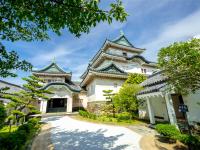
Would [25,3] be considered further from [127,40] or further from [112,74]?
[127,40]

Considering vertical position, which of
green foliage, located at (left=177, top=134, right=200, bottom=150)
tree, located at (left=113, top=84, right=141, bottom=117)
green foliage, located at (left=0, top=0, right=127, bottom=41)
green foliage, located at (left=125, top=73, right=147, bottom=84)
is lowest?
green foliage, located at (left=177, top=134, right=200, bottom=150)

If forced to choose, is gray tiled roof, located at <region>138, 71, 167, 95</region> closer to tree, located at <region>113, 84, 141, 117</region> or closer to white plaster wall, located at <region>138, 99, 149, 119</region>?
tree, located at <region>113, 84, 141, 117</region>

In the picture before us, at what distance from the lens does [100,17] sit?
3312 millimetres

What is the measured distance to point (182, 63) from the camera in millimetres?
6031

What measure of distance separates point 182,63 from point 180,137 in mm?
4140

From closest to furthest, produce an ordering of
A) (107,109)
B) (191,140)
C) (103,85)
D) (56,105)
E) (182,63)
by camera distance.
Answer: (182,63), (191,140), (107,109), (103,85), (56,105)

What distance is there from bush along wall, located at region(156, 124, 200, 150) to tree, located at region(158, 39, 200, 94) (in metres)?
2.49

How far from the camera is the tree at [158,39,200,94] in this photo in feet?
18.7

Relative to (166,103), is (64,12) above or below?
above

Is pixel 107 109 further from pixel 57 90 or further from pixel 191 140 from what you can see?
pixel 191 140

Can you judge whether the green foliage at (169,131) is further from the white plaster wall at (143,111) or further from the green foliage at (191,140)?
the white plaster wall at (143,111)

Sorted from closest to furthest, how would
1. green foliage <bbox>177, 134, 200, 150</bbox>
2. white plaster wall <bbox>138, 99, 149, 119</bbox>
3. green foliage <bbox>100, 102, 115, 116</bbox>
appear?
green foliage <bbox>177, 134, 200, 150</bbox>, white plaster wall <bbox>138, 99, 149, 119</bbox>, green foliage <bbox>100, 102, 115, 116</bbox>

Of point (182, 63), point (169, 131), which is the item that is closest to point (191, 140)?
point (169, 131)

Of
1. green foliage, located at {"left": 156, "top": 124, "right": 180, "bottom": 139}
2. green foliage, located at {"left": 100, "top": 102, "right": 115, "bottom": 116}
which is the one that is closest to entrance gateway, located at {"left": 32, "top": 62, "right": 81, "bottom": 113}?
green foliage, located at {"left": 100, "top": 102, "right": 115, "bottom": 116}
